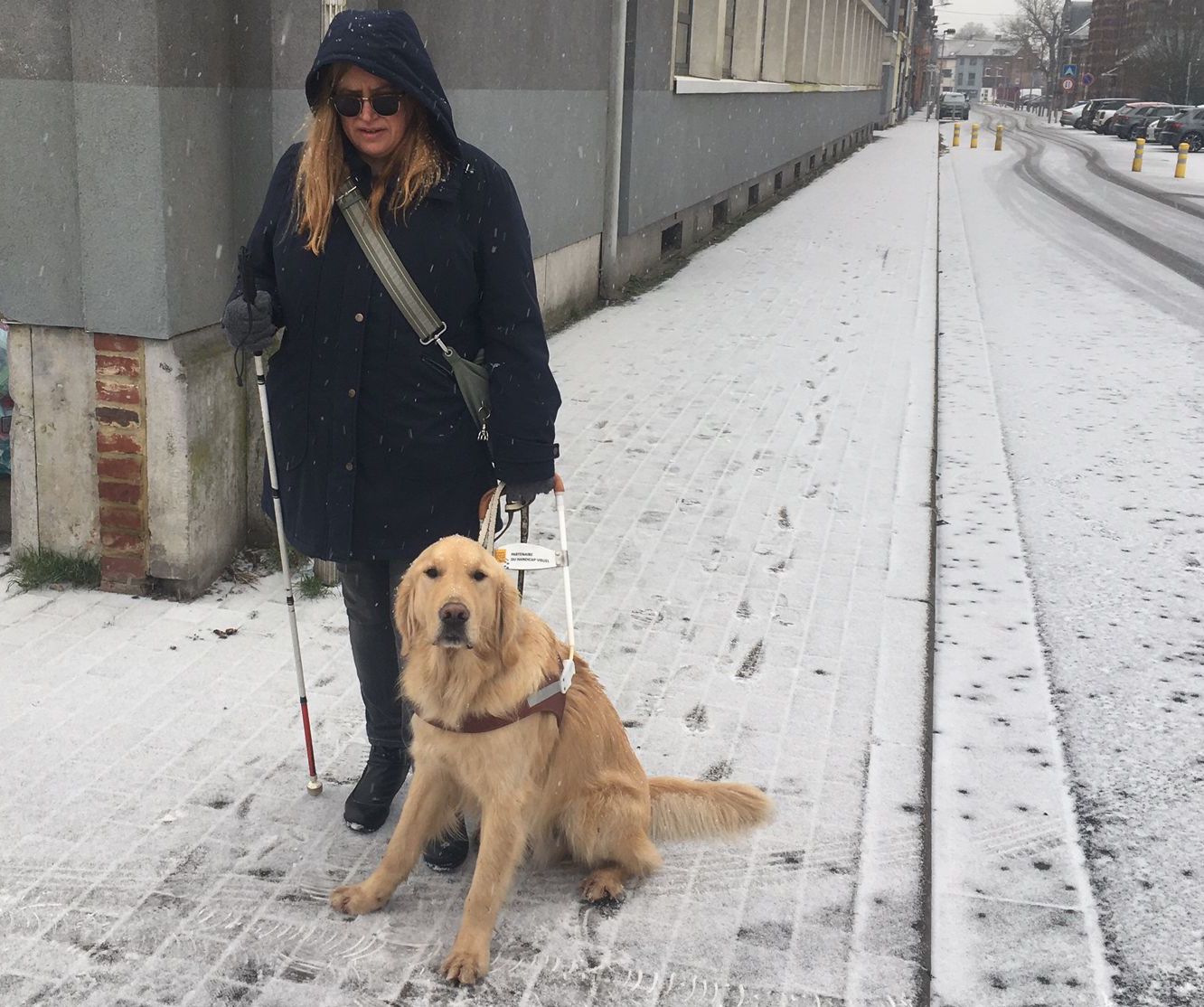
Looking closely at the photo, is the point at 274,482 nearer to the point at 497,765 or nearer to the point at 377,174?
the point at 377,174

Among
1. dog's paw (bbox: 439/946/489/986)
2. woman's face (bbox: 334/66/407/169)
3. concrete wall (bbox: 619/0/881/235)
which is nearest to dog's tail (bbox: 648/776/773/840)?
dog's paw (bbox: 439/946/489/986)

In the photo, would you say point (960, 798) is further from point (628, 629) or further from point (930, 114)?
point (930, 114)

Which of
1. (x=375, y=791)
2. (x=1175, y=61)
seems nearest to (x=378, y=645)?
(x=375, y=791)

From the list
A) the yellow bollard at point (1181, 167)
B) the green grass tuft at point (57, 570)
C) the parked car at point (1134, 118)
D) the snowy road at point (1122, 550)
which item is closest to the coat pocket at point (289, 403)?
the green grass tuft at point (57, 570)

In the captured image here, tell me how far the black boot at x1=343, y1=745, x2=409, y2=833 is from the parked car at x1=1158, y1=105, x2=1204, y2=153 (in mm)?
46229

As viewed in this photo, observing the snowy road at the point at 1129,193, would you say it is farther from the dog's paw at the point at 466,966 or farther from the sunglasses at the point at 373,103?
the dog's paw at the point at 466,966

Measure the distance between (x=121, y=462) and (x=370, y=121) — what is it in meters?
2.37

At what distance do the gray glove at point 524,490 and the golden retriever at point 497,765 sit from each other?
1.12 feet

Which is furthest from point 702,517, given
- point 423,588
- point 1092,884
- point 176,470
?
point 423,588

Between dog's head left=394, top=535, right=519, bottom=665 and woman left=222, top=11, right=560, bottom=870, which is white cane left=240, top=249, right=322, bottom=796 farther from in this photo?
dog's head left=394, top=535, right=519, bottom=665

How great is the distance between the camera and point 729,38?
17609mm

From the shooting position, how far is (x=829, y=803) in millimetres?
3600

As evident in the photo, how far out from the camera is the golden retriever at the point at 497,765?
273 cm

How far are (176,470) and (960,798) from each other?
9.91ft
